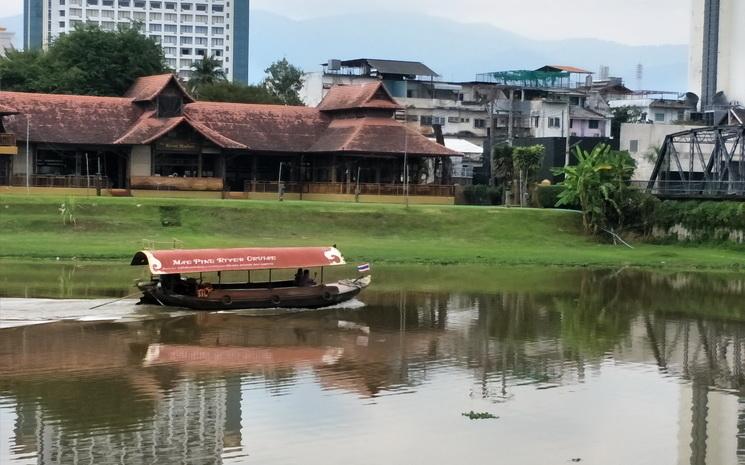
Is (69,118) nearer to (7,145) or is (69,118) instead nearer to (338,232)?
(7,145)

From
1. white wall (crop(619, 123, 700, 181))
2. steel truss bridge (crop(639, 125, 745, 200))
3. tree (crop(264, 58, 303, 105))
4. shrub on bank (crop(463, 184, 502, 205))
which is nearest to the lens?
steel truss bridge (crop(639, 125, 745, 200))

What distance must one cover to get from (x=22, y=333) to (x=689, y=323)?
57.5 ft

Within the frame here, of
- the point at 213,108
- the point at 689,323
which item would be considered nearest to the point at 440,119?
the point at 213,108

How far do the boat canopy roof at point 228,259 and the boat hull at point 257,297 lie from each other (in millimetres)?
684

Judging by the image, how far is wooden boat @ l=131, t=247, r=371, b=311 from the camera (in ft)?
95.8

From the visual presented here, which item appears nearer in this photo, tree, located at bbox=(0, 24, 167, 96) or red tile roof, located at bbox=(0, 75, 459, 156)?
red tile roof, located at bbox=(0, 75, 459, 156)

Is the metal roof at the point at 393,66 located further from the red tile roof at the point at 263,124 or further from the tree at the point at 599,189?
the tree at the point at 599,189

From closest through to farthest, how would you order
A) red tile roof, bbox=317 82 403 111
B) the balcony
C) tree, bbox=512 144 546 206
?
the balcony < tree, bbox=512 144 546 206 < red tile roof, bbox=317 82 403 111

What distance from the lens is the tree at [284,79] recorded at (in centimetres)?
10756

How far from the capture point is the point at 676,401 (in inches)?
784

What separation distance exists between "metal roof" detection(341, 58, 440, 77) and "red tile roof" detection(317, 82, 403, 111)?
30446 millimetres

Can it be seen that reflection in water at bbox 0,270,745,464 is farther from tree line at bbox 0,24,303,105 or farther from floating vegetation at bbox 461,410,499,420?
tree line at bbox 0,24,303,105

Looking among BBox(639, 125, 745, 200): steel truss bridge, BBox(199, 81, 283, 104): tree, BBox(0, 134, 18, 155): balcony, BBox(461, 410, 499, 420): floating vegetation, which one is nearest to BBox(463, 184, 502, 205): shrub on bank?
BBox(639, 125, 745, 200): steel truss bridge

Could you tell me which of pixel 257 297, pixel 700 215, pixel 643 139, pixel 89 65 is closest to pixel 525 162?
pixel 700 215
